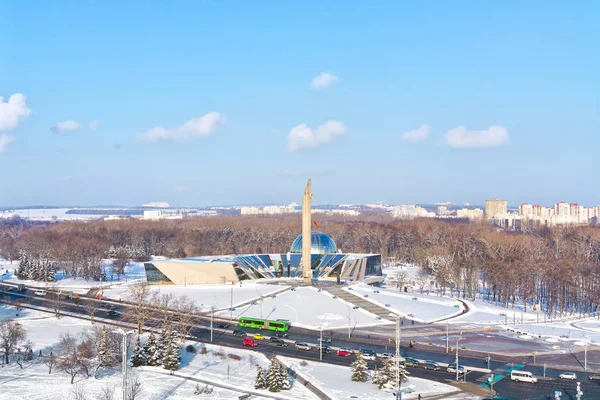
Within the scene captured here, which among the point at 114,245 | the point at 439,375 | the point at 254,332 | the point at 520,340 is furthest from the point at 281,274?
the point at 114,245

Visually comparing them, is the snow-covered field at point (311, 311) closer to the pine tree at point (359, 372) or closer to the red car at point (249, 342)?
the red car at point (249, 342)

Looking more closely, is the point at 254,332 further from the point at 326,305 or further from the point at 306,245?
the point at 306,245

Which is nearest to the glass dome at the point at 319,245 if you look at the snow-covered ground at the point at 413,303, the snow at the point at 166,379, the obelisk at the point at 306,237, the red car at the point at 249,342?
the obelisk at the point at 306,237

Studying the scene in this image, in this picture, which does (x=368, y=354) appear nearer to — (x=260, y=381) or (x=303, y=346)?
(x=303, y=346)

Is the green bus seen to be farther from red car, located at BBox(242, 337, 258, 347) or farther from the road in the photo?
red car, located at BBox(242, 337, 258, 347)

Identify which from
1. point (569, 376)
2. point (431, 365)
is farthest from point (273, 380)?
point (569, 376)

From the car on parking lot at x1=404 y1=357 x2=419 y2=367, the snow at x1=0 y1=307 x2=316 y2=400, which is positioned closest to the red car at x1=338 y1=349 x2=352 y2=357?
the car on parking lot at x1=404 y1=357 x2=419 y2=367

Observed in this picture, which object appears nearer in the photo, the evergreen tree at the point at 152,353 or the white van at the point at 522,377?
the white van at the point at 522,377
